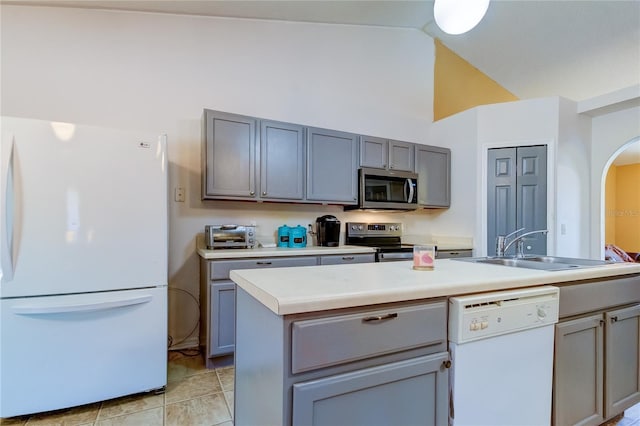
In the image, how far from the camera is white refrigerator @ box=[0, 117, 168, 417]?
168 cm

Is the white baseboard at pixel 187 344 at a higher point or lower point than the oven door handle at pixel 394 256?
lower

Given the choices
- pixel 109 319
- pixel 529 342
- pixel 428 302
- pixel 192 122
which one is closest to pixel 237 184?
pixel 192 122

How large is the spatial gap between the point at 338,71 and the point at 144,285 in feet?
9.54

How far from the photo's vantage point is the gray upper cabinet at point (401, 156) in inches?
138

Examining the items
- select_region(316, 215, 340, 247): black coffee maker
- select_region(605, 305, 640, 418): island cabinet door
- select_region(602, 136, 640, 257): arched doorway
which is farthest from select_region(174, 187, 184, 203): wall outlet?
select_region(602, 136, 640, 257): arched doorway


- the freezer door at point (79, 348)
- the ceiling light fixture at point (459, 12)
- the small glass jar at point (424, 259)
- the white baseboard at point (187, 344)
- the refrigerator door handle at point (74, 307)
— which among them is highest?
the ceiling light fixture at point (459, 12)

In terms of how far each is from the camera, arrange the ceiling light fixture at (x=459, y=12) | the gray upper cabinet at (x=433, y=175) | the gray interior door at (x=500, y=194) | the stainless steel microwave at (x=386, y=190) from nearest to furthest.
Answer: the ceiling light fixture at (x=459, y=12) → the stainless steel microwave at (x=386, y=190) → the gray interior door at (x=500, y=194) → the gray upper cabinet at (x=433, y=175)

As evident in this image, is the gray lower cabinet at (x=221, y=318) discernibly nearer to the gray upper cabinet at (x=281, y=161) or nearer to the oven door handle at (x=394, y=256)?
the gray upper cabinet at (x=281, y=161)

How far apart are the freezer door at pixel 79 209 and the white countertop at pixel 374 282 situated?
94cm

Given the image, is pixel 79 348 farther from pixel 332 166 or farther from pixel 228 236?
pixel 332 166

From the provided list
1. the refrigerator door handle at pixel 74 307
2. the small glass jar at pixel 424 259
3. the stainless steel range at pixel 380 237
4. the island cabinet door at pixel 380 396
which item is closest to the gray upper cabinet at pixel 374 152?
the stainless steel range at pixel 380 237

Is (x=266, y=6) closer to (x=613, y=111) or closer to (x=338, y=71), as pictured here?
(x=338, y=71)

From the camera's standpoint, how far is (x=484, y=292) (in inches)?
48.9

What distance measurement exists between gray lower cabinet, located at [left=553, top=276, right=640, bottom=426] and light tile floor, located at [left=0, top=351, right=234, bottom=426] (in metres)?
1.69
